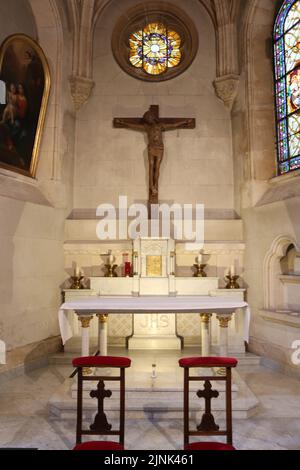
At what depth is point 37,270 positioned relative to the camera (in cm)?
704

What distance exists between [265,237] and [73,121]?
5.22 metres

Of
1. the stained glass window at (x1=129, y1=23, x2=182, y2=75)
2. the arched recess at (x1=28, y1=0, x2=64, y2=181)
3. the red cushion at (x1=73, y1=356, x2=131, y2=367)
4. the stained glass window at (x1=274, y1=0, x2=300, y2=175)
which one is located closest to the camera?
the red cushion at (x1=73, y1=356, x2=131, y2=367)

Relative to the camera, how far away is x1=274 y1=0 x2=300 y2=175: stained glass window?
723 cm

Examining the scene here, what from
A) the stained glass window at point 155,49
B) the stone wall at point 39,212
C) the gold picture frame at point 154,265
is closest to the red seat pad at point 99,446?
the stone wall at point 39,212

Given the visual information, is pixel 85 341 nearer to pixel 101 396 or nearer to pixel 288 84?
pixel 101 396

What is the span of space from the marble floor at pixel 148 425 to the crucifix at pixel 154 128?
190 inches

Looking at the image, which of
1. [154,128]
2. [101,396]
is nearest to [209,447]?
[101,396]

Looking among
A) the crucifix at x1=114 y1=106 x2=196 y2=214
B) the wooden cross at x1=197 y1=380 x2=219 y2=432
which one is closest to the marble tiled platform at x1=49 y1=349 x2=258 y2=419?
the wooden cross at x1=197 y1=380 x2=219 y2=432

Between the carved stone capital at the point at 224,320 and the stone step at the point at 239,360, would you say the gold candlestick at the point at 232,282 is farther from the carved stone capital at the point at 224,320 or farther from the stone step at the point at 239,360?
the carved stone capital at the point at 224,320

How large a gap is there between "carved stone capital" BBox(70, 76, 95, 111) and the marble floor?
20.7 feet

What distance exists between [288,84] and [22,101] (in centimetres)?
538

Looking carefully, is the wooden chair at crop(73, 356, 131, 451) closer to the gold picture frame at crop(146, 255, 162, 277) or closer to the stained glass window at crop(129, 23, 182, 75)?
the gold picture frame at crop(146, 255, 162, 277)

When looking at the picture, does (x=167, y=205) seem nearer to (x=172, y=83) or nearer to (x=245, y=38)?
(x=172, y=83)
